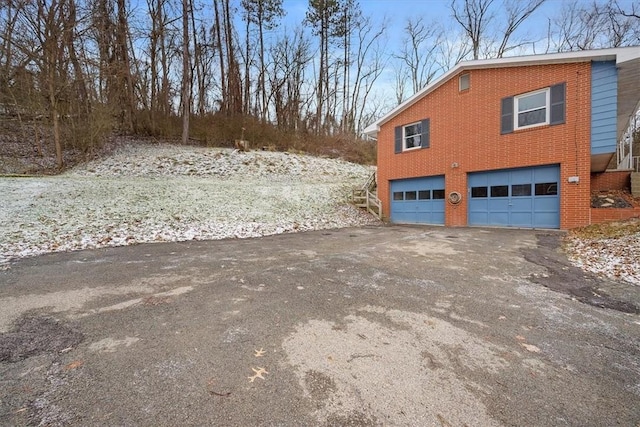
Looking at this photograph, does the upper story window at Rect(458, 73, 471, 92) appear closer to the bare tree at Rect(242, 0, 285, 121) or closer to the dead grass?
the dead grass

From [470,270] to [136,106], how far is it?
74.0ft

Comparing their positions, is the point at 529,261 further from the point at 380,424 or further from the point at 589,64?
the point at 589,64

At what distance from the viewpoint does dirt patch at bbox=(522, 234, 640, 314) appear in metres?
3.79

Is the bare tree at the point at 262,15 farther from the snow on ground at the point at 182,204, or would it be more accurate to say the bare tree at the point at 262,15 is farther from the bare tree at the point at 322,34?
the snow on ground at the point at 182,204

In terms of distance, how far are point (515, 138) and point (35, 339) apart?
12181 millimetres

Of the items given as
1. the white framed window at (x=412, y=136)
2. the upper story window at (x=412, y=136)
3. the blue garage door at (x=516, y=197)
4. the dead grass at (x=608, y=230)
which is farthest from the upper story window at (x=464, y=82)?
the dead grass at (x=608, y=230)

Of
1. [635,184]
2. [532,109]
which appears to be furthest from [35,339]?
[635,184]

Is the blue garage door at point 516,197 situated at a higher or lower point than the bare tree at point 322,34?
lower

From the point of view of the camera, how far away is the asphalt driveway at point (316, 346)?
191cm

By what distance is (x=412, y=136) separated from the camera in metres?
13.0

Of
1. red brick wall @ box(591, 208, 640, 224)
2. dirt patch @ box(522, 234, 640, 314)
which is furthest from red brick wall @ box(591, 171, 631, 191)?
dirt patch @ box(522, 234, 640, 314)

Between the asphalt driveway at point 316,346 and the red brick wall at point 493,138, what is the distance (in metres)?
5.31

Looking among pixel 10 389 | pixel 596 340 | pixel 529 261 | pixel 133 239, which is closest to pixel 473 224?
pixel 529 261

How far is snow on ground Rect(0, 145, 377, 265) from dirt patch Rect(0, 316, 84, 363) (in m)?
4.13
